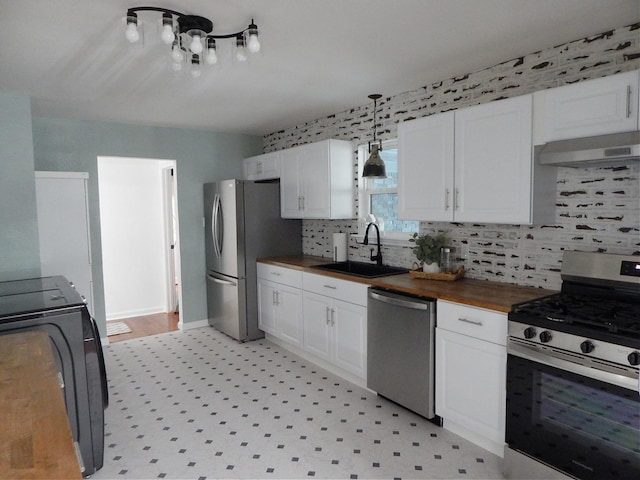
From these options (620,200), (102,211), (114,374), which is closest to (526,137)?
(620,200)

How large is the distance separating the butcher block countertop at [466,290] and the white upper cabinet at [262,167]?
70.4 inches

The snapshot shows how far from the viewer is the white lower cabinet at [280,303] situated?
13.1 feet

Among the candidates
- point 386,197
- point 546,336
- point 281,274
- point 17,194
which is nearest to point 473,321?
point 546,336

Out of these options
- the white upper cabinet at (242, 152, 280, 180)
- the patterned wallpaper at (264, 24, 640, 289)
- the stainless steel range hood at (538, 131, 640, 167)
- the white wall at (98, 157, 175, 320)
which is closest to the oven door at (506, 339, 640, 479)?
the patterned wallpaper at (264, 24, 640, 289)

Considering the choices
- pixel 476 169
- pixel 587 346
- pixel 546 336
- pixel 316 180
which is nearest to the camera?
pixel 587 346

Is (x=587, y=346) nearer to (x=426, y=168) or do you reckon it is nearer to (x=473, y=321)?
(x=473, y=321)

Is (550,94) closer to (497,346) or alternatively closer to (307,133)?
(497,346)

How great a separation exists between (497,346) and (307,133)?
129 inches

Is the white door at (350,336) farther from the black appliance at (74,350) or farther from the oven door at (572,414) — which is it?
the black appliance at (74,350)

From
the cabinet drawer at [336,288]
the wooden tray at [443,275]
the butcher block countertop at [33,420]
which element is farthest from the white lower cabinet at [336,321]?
the butcher block countertop at [33,420]

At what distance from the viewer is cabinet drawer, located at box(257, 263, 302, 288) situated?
13.0ft

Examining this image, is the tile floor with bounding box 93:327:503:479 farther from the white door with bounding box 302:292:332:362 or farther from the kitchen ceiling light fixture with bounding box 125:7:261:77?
the kitchen ceiling light fixture with bounding box 125:7:261:77

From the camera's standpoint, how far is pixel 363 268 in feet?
13.2

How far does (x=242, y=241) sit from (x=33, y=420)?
332 cm
